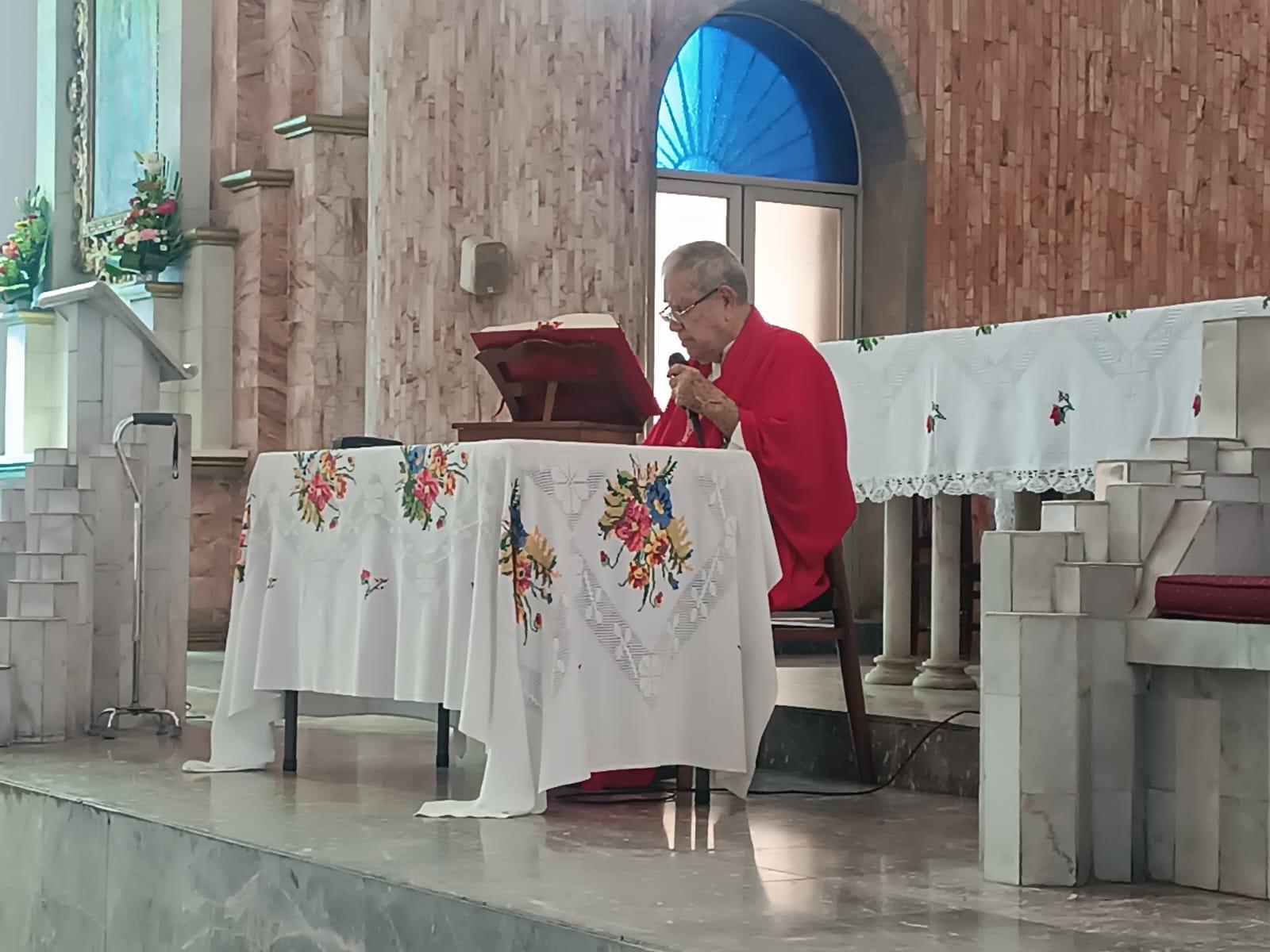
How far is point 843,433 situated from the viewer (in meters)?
5.66

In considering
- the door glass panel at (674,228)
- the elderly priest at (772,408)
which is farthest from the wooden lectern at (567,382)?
the door glass panel at (674,228)

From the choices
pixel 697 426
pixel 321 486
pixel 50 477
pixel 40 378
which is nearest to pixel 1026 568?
pixel 697 426

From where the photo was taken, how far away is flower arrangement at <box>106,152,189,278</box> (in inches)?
418

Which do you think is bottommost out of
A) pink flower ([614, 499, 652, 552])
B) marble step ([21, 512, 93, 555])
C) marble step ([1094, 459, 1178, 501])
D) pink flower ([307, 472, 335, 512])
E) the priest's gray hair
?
marble step ([21, 512, 93, 555])

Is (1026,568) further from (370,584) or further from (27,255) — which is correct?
(27,255)

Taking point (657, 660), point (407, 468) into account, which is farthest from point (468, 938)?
point (407, 468)

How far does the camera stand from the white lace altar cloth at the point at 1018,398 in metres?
5.79

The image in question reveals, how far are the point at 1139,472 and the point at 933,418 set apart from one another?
2.29m

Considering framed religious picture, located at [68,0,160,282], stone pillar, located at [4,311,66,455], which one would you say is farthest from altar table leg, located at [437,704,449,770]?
stone pillar, located at [4,311,66,455]

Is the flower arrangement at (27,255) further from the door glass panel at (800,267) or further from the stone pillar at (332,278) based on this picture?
the door glass panel at (800,267)

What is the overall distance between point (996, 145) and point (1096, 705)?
721cm

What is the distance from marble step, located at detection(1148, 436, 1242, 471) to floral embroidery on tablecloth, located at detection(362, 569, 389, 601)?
1.94 meters

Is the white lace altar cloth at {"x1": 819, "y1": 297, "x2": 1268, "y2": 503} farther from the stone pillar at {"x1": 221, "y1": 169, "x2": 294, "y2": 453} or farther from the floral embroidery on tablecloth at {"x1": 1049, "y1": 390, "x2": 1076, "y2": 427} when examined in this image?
the stone pillar at {"x1": 221, "y1": 169, "x2": 294, "y2": 453}

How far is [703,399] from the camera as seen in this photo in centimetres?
543
